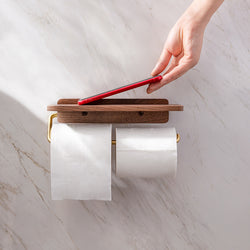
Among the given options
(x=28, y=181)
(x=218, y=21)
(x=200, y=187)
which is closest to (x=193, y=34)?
(x=218, y=21)

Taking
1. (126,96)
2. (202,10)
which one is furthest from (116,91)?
(202,10)

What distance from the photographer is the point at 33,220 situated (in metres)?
0.68

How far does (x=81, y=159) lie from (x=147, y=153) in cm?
14

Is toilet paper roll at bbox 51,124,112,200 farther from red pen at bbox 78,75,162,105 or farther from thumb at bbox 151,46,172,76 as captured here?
thumb at bbox 151,46,172,76

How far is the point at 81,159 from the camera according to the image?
522 mm

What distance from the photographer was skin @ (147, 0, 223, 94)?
525mm

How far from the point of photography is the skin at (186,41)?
0.52 m

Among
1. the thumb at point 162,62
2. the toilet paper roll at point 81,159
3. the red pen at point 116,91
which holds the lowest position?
the toilet paper roll at point 81,159

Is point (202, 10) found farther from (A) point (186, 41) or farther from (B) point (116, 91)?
(B) point (116, 91)

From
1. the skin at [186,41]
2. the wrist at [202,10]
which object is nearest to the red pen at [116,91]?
the skin at [186,41]

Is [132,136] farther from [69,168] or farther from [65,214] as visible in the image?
[65,214]

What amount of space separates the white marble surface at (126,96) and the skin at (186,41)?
0.05 m

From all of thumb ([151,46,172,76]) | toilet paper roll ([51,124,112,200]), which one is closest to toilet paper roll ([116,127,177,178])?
toilet paper roll ([51,124,112,200])

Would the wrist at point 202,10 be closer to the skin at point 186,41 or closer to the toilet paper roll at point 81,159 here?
the skin at point 186,41
